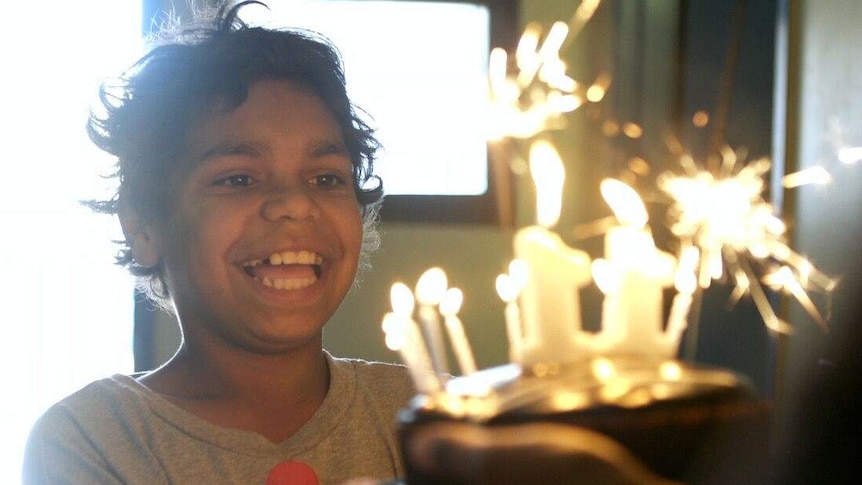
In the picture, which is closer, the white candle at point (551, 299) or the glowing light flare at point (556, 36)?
the white candle at point (551, 299)

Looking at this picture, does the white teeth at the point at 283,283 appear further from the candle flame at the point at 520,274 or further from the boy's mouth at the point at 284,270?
the candle flame at the point at 520,274

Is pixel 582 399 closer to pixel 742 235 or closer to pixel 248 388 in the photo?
pixel 742 235

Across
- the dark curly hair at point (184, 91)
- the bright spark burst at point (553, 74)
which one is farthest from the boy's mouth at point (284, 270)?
the bright spark burst at point (553, 74)

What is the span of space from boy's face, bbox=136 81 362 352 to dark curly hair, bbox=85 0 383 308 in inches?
1.7

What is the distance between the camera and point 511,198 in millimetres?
2936

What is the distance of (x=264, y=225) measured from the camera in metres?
1.27

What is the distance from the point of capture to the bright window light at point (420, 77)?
2840mm

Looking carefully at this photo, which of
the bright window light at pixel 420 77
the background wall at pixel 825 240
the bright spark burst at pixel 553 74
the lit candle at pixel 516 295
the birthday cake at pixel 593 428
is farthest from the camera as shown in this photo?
the bright window light at pixel 420 77

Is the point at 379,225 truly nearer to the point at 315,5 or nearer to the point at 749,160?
the point at 315,5

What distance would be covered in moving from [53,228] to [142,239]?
1.43 metres

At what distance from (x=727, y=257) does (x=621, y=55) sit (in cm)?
79

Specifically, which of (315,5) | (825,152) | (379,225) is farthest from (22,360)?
(825,152)

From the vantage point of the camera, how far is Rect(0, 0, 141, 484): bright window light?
272cm

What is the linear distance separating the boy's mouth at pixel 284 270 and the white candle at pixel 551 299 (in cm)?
58
